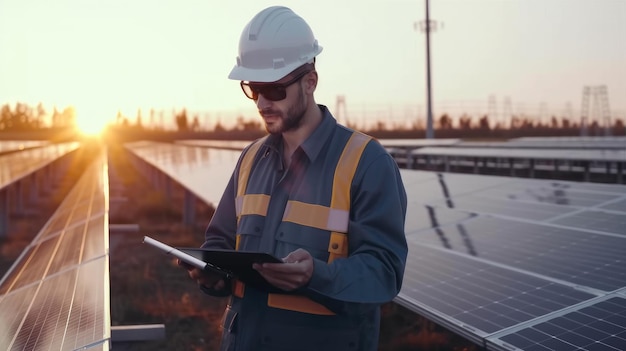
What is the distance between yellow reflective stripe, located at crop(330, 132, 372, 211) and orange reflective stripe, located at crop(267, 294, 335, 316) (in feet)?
1.13

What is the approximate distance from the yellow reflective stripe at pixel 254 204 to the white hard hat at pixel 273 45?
438mm

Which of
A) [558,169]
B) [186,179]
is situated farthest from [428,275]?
[558,169]

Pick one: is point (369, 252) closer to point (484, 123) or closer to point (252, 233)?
point (252, 233)

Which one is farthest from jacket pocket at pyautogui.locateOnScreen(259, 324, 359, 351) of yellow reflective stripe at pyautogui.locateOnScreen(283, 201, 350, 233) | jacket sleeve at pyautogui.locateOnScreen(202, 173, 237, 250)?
jacket sleeve at pyautogui.locateOnScreen(202, 173, 237, 250)

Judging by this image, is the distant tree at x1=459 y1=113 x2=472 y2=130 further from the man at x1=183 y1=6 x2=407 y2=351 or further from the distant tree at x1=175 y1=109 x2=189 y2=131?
the man at x1=183 y1=6 x2=407 y2=351

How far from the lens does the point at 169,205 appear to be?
60.4 feet

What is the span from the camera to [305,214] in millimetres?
2602

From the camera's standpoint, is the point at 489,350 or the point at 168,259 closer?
the point at 489,350

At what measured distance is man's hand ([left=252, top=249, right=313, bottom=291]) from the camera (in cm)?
220

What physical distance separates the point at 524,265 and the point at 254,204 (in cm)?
290

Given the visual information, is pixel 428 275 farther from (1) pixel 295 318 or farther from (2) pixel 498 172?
(2) pixel 498 172

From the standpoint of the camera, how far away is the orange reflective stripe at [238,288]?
2725 millimetres

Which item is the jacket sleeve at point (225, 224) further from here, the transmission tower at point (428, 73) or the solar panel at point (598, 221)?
the transmission tower at point (428, 73)

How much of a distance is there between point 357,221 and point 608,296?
238cm
